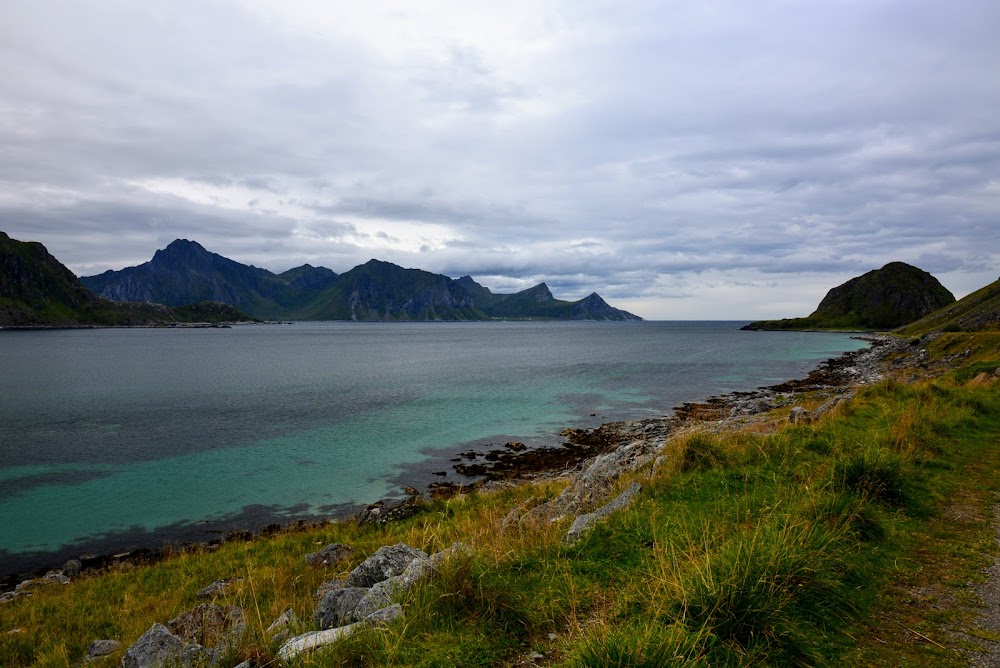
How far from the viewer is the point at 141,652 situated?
313 inches

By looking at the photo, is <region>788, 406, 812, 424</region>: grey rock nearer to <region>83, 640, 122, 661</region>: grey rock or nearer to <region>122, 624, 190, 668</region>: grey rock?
<region>122, 624, 190, 668</region>: grey rock

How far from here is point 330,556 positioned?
16406 mm

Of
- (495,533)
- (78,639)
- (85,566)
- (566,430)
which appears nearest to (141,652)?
(495,533)

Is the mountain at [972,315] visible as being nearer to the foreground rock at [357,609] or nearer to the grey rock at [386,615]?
the foreground rock at [357,609]

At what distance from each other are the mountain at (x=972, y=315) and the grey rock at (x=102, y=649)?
113516 millimetres

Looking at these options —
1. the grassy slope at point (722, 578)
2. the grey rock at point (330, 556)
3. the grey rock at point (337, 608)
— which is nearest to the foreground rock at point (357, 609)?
the grey rock at point (337, 608)

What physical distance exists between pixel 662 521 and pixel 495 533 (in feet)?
11.0

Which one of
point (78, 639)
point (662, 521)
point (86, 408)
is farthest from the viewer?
point (86, 408)

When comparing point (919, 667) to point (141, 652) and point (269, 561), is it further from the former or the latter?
point (269, 561)

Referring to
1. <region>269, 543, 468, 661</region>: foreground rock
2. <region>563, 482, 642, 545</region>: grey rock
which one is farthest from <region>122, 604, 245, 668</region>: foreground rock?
<region>563, 482, 642, 545</region>: grey rock

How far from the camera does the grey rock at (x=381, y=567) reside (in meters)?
9.02

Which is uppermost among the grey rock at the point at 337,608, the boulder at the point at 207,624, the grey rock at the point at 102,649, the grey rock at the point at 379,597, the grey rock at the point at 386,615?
Answer: the grey rock at the point at 386,615

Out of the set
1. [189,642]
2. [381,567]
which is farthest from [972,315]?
[189,642]

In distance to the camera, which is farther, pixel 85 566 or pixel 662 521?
pixel 85 566
